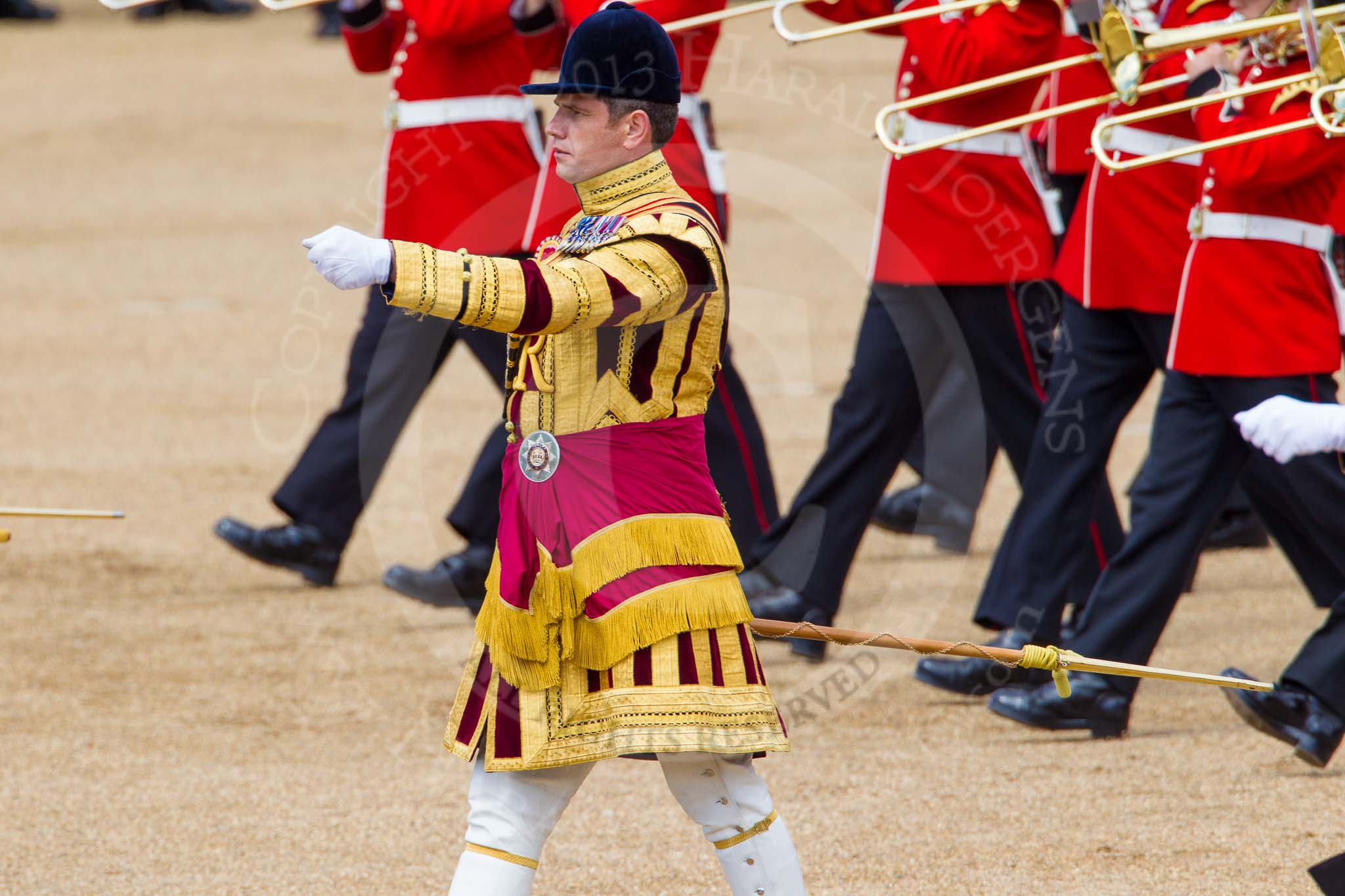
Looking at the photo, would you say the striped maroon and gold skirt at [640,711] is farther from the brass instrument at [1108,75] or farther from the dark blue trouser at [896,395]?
the dark blue trouser at [896,395]

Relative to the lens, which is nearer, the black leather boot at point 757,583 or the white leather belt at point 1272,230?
the white leather belt at point 1272,230

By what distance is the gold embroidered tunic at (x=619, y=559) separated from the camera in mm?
2602

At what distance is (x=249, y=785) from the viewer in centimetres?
384

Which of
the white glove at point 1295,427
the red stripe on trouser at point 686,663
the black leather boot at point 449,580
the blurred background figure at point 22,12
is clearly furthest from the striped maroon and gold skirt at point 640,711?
the blurred background figure at point 22,12

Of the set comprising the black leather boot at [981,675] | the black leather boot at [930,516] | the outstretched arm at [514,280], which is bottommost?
the black leather boot at [930,516]

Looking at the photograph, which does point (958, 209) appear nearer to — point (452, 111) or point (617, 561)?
point (452, 111)

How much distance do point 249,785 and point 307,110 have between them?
1070 centimetres

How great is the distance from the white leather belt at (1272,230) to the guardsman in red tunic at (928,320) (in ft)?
2.45

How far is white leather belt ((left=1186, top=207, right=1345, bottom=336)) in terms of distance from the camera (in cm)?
387

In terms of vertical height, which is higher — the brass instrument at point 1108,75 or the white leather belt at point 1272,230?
the brass instrument at point 1108,75

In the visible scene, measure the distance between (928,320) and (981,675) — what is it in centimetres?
82

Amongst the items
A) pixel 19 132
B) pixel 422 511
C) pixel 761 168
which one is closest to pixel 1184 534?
pixel 422 511

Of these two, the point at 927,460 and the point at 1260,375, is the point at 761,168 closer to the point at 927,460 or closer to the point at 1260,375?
the point at 927,460

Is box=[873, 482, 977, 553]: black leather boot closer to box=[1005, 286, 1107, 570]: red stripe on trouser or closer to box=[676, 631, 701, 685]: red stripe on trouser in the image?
box=[1005, 286, 1107, 570]: red stripe on trouser
